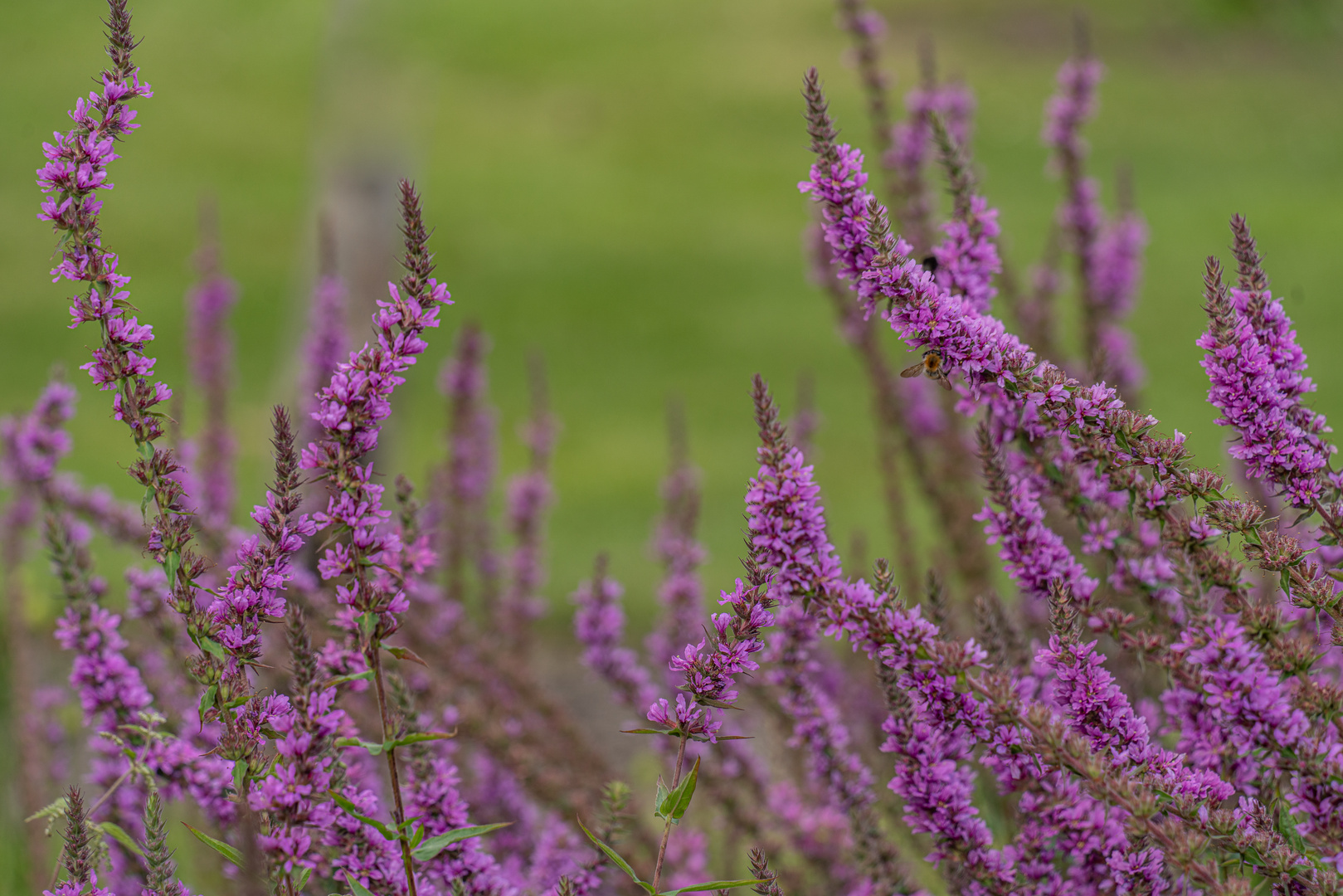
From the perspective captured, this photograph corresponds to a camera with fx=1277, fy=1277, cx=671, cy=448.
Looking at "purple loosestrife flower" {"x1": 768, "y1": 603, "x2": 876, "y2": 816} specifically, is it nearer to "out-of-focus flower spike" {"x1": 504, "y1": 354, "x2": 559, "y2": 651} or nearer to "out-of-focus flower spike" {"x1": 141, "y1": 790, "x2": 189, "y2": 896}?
"out-of-focus flower spike" {"x1": 141, "y1": 790, "x2": 189, "y2": 896}

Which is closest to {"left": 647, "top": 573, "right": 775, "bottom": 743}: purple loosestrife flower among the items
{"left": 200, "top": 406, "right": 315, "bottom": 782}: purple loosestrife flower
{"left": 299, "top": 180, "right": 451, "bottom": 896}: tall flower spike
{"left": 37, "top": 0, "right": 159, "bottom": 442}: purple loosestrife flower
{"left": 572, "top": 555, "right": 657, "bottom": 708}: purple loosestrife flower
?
{"left": 299, "top": 180, "right": 451, "bottom": 896}: tall flower spike

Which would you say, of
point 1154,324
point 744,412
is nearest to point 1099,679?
point 744,412

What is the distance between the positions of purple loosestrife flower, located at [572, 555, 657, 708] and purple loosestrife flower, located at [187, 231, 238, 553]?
1.67 m

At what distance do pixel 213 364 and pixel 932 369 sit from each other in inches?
129

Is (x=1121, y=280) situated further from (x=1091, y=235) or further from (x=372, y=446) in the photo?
(x=372, y=446)

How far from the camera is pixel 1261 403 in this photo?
171 cm

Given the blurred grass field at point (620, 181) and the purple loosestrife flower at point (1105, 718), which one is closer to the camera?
the purple loosestrife flower at point (1105, 718)

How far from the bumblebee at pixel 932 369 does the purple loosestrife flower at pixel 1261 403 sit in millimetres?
349

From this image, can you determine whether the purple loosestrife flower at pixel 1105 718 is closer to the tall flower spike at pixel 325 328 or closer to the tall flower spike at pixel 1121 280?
the tall flower spike at pixel 1121 280

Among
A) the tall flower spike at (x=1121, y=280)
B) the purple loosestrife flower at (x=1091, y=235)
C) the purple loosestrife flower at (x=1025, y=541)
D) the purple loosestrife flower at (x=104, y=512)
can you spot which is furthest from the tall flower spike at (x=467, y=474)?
the purple loosestrife flower at (x=1025, y=541)

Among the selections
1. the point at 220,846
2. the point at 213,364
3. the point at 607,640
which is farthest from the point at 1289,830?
the point at 213,364

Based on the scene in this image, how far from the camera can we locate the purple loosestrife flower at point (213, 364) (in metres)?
4.26

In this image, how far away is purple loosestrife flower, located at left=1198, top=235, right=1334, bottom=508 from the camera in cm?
170

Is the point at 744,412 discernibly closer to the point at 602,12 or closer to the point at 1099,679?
the point at 1099,679
